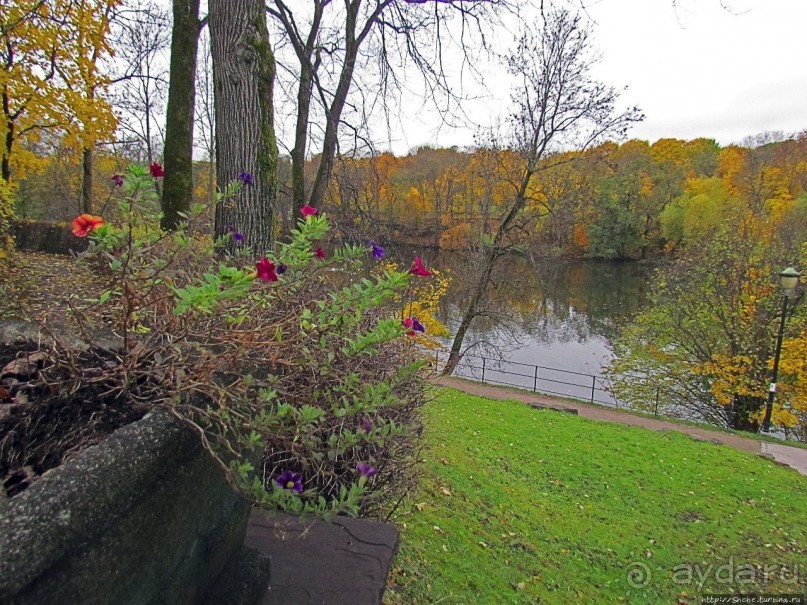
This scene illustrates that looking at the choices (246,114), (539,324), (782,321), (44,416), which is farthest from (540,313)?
(44,416)

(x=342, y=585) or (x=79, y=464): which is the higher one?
(x=79, y=464)

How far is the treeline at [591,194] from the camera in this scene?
14.6m

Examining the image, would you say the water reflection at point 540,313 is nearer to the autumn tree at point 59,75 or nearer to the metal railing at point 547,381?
the metal railing at point 547,381

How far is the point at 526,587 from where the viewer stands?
3.37 metres

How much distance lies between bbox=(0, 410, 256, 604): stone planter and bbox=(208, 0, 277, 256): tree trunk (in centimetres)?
233

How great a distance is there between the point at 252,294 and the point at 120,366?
50 centimetres

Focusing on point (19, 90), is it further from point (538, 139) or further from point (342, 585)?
point (538, 139)

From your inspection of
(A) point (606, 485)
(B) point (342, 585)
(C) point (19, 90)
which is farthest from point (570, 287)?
(B) point (342, 585)

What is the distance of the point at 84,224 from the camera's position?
3.69ft

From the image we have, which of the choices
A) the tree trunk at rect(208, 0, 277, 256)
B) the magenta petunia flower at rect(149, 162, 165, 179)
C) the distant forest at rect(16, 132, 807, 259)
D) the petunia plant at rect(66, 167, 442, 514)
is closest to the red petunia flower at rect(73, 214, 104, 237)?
the petunia plant at rect(66, 167, 442, 514)

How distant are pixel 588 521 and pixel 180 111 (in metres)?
7.31

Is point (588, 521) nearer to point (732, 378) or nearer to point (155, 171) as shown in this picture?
point (155, 171)

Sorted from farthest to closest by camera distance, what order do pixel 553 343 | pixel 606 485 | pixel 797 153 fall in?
pixel 797 153, pixel 553 343, pixel 606 485

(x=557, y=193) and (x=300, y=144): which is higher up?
(x=557, y=193)
